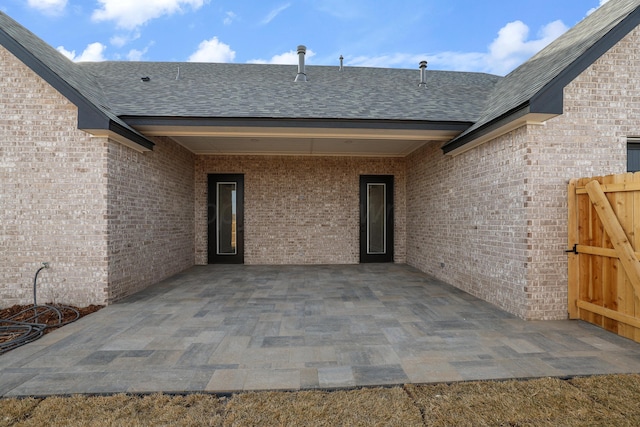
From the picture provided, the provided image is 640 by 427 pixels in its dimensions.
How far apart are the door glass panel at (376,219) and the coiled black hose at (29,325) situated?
22.2ft

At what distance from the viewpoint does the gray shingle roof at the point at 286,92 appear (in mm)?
5688

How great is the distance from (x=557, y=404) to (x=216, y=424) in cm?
241

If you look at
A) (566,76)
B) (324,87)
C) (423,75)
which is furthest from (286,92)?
(566,76)

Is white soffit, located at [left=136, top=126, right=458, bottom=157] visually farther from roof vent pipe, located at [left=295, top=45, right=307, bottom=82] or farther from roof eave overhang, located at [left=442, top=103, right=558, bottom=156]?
roof vent pipe, located at [left=295, top=45, right=307, bottom=82]

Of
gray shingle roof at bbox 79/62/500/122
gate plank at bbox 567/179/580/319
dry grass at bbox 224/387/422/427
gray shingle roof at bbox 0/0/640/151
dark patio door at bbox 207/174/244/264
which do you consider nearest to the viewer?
dry grass at bbox 224/387/422/427

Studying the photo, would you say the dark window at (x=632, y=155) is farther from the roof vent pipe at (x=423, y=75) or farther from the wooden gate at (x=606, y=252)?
the roof vent pipe at (x=423, y=75)

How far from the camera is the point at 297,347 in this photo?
125 inches

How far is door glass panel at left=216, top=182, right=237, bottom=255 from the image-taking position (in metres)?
8.69

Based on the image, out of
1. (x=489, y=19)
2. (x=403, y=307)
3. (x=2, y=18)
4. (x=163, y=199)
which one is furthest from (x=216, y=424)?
(x=489, y=19)

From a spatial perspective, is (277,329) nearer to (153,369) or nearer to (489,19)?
(153,369)

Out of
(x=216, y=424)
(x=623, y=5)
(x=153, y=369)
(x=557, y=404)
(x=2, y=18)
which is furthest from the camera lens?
(x=2, y=18)

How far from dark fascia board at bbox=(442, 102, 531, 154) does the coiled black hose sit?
21.1 feet

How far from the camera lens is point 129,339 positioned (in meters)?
3.40

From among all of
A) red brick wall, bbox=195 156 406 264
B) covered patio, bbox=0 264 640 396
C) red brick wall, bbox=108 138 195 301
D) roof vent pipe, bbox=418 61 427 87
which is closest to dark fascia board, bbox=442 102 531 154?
roof vent pipe, bbox=418 61 427 87
